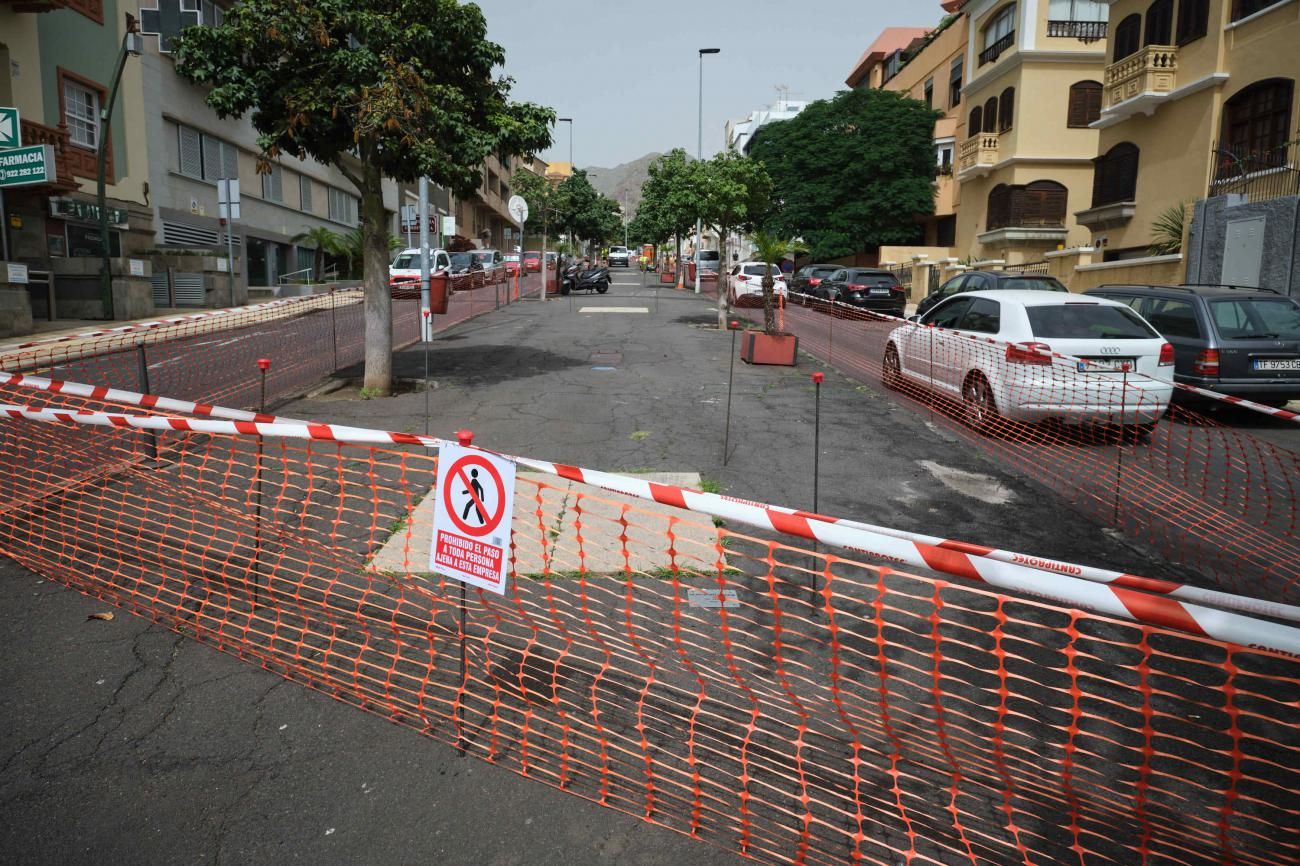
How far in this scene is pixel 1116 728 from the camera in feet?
12.7

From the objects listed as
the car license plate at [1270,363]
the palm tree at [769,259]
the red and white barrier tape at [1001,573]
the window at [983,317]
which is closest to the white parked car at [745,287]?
the palm tree at [769,259]

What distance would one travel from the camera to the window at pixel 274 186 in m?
34.4

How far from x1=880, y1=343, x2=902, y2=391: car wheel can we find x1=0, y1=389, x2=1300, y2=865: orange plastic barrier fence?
279 inches

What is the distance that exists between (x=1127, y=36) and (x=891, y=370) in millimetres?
21520

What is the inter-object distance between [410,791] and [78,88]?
27.1 m

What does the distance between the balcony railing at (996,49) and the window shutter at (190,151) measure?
103ft

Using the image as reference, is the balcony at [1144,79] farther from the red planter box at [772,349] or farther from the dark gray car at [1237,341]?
the red planter box at [772,349]

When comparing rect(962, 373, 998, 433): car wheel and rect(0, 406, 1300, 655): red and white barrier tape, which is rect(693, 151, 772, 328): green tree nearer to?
rect(962, 373, 998, 433): car wheel

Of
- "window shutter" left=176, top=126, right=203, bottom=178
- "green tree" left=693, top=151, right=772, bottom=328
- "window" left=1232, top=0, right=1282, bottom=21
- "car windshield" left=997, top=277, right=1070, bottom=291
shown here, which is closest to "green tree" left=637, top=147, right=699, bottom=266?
"green tree" left=693, top=151, right=772, bottom=328

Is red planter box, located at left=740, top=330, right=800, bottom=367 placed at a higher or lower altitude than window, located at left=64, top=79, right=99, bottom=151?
lower

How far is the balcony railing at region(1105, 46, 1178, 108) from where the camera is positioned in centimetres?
2477

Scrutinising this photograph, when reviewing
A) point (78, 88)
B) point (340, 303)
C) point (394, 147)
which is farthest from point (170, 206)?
point (394, 147)

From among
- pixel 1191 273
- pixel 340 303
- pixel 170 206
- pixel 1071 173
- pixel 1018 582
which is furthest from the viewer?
pixel 1071 173

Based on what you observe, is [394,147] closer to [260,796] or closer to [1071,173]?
[260,796]
